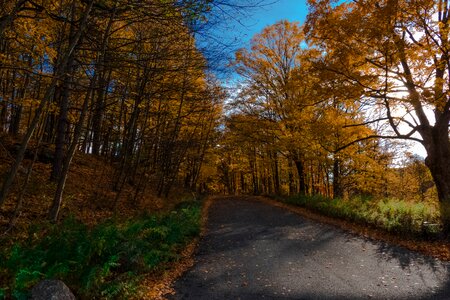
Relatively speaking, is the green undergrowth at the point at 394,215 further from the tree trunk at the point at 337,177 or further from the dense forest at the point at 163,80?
the tree trunk at the point at 337,177

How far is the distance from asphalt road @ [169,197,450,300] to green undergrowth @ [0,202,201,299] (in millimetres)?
853

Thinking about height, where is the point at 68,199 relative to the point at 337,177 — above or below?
below

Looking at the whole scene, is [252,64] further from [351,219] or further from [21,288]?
[21,288]

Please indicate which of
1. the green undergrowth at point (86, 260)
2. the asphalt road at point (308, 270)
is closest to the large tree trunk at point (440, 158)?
the asphalt road at point (308, 270)

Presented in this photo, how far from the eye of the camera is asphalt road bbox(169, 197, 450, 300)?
15.4ft

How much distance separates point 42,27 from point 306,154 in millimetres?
12631

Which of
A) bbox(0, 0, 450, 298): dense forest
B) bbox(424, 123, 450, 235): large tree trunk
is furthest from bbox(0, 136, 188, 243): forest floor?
bbox(424, 123, 450, 235): large tree trunk

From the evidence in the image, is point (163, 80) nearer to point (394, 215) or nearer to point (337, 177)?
point (394, 215)

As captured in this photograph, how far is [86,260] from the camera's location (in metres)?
4.54

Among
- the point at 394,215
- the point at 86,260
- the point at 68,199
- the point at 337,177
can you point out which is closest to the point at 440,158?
the point at 394,215

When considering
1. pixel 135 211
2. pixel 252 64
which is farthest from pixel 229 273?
pixel 252 64

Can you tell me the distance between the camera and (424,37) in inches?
354

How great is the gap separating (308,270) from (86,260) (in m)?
4.07

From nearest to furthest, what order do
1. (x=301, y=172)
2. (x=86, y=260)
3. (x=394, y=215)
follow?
(x=86, y=260) → (x=394, y=215) → (x=301, y=172)
